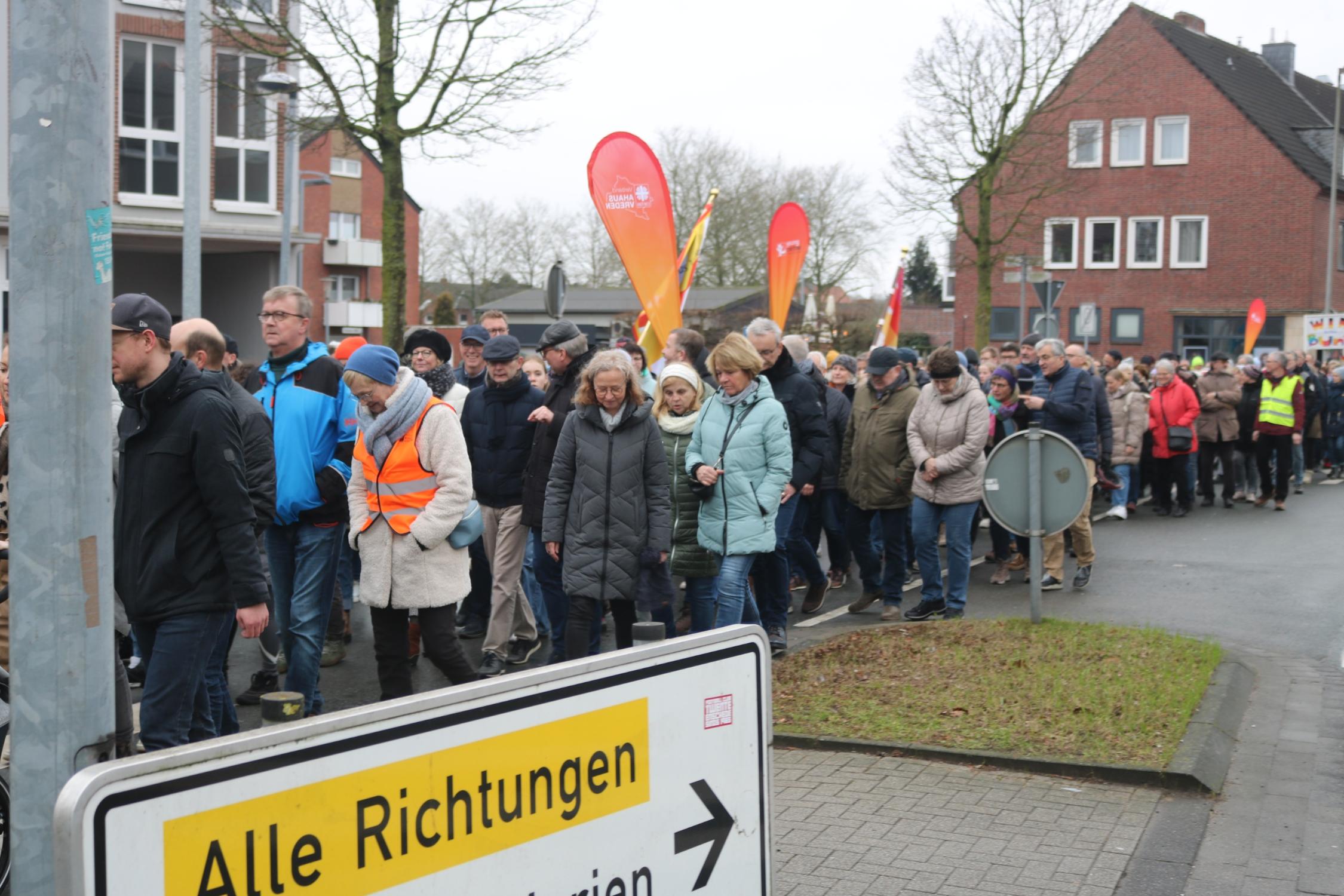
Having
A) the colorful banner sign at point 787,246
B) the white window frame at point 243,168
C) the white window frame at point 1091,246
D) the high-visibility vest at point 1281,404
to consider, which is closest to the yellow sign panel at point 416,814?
the colorful banner sign at point 787,246

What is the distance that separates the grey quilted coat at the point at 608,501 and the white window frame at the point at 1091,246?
4503 centimetres

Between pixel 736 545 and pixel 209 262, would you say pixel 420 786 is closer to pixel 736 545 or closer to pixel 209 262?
pixel 736 545

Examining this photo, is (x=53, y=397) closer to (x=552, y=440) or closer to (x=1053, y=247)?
(x=552, y=440)

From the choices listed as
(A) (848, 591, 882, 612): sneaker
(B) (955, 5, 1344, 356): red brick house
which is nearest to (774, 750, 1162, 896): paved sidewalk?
(A) (848, 591, 882, 612): sneaker

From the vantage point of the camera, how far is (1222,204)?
154 ft

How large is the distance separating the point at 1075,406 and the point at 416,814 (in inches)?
406

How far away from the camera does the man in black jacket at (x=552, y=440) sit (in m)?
8.23

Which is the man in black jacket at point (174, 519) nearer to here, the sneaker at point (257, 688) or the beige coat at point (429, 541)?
the beige coat at point (429, 541)

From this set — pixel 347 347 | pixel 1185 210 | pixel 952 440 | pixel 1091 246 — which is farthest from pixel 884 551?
pixel 1091 246

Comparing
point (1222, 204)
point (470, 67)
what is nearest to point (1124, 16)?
point (1222, 204)

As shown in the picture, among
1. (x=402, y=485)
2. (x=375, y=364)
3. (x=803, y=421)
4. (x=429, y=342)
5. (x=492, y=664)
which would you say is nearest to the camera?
(x=375, y=364)

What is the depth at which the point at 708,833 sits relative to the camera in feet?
8.12

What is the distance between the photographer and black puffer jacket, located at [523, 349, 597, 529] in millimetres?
8211

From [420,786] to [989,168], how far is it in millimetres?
31920
